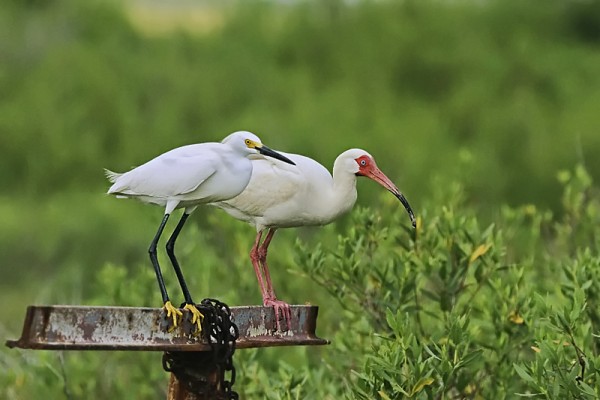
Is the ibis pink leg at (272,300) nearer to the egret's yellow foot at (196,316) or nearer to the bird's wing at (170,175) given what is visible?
the egret's yellow foot at (196,316)

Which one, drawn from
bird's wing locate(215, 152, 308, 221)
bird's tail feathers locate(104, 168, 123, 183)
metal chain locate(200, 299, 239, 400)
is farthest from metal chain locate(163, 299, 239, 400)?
bird's wing locate(215, 152, 308, 221)

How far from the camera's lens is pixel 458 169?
9352 millimetres

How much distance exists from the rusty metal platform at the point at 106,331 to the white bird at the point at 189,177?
0.24m

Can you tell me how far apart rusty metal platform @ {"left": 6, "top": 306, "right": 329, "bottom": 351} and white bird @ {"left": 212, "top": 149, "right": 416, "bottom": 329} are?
93 centimetres

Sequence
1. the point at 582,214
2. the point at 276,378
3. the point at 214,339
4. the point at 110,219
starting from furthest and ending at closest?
the point at 110,219 → the point at 582,214 → the point at 276,378 → the point at 214,339

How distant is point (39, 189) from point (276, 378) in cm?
2177

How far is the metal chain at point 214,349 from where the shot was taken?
183 inches

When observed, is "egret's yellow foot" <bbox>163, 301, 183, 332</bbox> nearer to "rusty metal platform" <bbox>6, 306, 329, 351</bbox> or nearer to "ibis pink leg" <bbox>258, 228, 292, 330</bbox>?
"rusty metal platform" <bbox>6, 306, 329, 351</bbox>

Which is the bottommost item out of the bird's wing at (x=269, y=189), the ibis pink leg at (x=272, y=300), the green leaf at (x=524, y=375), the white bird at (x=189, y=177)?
the green leaf at (x=524, y=375)


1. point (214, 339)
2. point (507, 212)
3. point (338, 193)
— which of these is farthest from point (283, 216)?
point (507, 212)

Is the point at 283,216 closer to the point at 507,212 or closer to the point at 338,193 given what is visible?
the point at 338,193

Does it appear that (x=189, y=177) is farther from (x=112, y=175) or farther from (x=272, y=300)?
(x=272, y=300)

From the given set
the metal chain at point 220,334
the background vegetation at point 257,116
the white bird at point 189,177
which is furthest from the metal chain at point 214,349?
the background vegetation at point 257,116

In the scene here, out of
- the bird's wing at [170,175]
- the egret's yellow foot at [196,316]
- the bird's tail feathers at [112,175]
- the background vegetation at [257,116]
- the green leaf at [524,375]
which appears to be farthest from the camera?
the background vegetation at [257,116]
